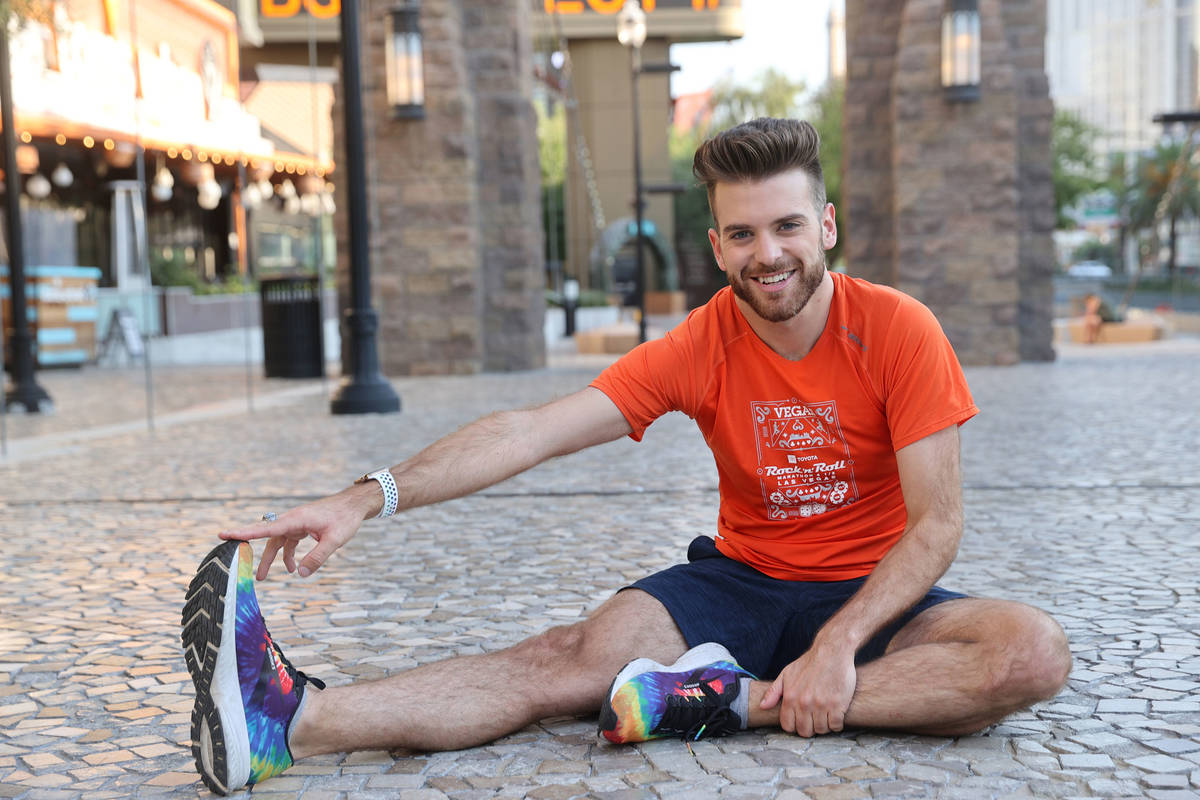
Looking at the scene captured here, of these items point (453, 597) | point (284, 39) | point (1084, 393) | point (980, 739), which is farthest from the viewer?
point (284, 39)

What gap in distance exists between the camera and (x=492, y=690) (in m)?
2.71

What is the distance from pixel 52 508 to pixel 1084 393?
7485 mm

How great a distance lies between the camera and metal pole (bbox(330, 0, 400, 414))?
34.2ft

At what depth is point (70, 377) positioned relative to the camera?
16.7 m

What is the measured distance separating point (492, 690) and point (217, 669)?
1.87ft

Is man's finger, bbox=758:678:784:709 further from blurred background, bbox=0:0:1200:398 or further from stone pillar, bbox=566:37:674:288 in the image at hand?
stone pillar, bbox=566:37:674:288

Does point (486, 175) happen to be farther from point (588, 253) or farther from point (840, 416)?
point (588, 253)

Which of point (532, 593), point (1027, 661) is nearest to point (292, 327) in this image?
point (532, 593)

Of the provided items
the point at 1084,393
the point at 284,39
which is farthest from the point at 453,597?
the point at 284,39

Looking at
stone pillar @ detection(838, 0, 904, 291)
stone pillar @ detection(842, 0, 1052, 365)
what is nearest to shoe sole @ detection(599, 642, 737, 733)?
stone pillar @ detection(842, 0, 1052, 365)

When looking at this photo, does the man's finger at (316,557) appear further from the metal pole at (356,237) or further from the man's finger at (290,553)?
the metal pole at (356,237)

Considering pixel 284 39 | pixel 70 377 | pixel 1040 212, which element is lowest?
pixel 70 377

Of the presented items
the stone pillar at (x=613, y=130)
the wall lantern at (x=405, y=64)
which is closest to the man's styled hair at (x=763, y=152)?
the wall lantern at (x=405, y=64)

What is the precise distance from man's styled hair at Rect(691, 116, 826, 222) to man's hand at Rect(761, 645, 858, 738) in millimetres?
867
